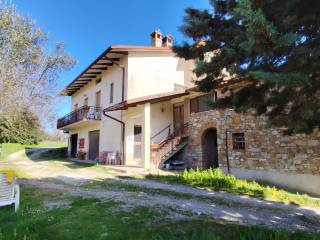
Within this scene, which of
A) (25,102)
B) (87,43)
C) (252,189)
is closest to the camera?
(252,189)

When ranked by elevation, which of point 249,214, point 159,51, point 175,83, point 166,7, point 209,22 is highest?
point 166,7

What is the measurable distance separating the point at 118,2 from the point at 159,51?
3812 mm

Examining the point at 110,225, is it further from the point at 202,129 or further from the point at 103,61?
the point at 103,61

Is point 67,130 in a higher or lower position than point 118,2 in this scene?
lower

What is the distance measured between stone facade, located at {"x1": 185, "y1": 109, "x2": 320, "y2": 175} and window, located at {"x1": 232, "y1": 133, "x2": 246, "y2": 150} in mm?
144

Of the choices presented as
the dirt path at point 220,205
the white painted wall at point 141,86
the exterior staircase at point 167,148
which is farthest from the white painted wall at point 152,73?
the dirt path at point 220,205

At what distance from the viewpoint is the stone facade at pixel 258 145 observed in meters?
10.2

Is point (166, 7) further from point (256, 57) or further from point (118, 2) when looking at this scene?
point (256, 57)

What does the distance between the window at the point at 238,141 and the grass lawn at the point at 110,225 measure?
24.0 feet

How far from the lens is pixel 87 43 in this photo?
80.7 ft

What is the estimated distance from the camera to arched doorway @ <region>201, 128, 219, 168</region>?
15.0 metres

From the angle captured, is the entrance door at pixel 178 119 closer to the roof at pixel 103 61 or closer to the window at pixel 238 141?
the roof at pixel 103 61

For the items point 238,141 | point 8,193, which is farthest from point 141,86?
point 8,193

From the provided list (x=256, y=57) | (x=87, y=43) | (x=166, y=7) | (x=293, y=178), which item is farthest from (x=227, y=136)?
(x=87, y=43)
